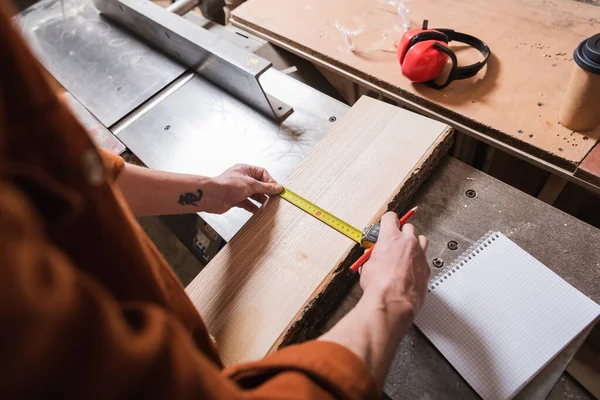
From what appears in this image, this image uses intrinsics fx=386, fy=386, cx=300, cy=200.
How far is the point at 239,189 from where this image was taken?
3.78 feet

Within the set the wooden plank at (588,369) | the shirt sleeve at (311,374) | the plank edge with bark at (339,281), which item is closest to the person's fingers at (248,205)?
the plank edge with bark at (339,281)

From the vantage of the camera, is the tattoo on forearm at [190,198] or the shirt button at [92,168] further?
the tattoo on forearm at [190,198]

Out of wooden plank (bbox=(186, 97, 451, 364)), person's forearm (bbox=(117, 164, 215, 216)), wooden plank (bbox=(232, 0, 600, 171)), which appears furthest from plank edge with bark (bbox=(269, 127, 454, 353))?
person's forearm (bbox=(117, 164, 215, 216))

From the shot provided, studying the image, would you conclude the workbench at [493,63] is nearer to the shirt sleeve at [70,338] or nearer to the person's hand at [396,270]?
the person's hand at [396,270]

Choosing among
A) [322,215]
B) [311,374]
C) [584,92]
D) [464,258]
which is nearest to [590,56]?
[584,92]

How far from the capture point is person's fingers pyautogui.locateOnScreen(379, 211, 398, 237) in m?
0.95

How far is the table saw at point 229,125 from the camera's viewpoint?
104cm

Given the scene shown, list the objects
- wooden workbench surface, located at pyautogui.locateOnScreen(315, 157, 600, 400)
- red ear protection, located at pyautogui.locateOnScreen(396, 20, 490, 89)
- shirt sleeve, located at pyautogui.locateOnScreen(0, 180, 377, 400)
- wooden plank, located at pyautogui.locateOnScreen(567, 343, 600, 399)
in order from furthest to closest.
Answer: wooden plank, located at pyautogui.locateOnScreen(567, 343, 600, 399), red ear protection, located at pyautogui.locateOnScreen(396, 20, 490, 89), wooden workbench surface, located at pyautogui.locateOnScreen(315, 157, 600, 400), shirt sleeve, located at pyautogui.locateOnScreen(0, 180, 377, 400)

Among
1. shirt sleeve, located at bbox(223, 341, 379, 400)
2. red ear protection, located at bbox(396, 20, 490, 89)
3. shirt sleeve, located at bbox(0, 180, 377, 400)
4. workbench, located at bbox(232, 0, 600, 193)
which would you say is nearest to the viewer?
shirt sleeve, located at bbox(0, 180, 377, 400)

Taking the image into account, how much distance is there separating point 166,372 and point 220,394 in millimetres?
72

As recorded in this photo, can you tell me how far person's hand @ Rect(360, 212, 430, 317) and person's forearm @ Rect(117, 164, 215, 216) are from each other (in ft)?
1.69

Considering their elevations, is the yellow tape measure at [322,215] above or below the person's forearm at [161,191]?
below

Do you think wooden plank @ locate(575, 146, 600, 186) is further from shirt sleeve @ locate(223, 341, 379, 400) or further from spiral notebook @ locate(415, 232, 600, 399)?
shirt sleeve @ locate(223, 341, 379, 400)

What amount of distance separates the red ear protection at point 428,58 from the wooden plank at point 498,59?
0.04 m
